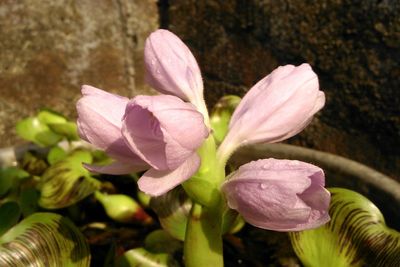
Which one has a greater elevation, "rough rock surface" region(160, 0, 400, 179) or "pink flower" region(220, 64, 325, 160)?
"pink flower" region(220, 64, 325, 160)

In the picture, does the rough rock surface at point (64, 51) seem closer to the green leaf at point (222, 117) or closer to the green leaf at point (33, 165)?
the green leaf at point (33, 165)

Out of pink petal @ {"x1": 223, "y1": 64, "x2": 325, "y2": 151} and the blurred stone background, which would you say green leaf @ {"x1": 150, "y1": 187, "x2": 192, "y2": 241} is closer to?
pink petal @ {"x1": 223, "y1": 64, "x2": 325, "y2": 151}

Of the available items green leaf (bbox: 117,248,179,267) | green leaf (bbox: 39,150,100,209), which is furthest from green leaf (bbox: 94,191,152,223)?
green leaf (bbox: 117,248,179,267)

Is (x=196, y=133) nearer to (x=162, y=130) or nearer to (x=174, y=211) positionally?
(x=162, y=130)

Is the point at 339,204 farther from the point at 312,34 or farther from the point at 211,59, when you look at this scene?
the point at 211,59

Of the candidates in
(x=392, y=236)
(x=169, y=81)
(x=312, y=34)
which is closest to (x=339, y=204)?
(x=392, y=236)
